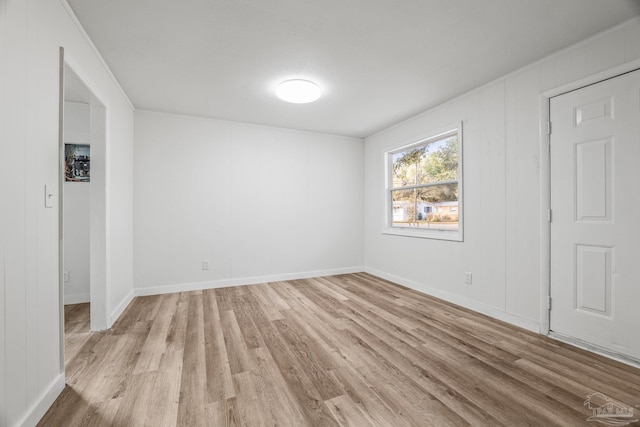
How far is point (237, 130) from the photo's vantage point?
4.26 meters

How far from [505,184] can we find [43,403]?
400 cm

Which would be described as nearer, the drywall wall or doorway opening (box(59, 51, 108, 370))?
doorway opening (box(59, 51, 108, 370))

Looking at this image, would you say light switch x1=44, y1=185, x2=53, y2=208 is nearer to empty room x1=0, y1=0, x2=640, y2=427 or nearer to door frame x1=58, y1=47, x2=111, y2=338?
empty room x1=0, y1=0, x2=640, y2=427

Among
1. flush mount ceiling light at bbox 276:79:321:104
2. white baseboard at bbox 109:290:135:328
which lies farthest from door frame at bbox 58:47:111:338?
flush mount ceiling light at bbox 276:79:321:104

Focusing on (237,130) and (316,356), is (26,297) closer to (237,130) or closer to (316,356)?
(316,356)

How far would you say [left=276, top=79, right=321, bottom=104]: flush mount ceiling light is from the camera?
113 inches

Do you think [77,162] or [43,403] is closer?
[43,403]

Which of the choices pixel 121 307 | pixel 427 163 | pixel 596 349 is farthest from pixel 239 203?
pixel 596 349

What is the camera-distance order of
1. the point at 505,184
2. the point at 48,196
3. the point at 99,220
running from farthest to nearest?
the point at 505,184
the point at 99,220
the point at 48,196

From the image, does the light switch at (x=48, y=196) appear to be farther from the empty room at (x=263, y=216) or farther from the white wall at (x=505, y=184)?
the white wall at (x=505, y=184)

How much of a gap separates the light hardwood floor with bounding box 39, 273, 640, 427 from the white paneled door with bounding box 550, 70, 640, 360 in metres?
0.28

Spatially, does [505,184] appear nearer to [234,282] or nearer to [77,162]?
[234,282]

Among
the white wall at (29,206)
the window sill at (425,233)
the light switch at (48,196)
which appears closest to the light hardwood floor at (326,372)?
the white wall at (29,206)

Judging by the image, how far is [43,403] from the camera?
1.50 metres
